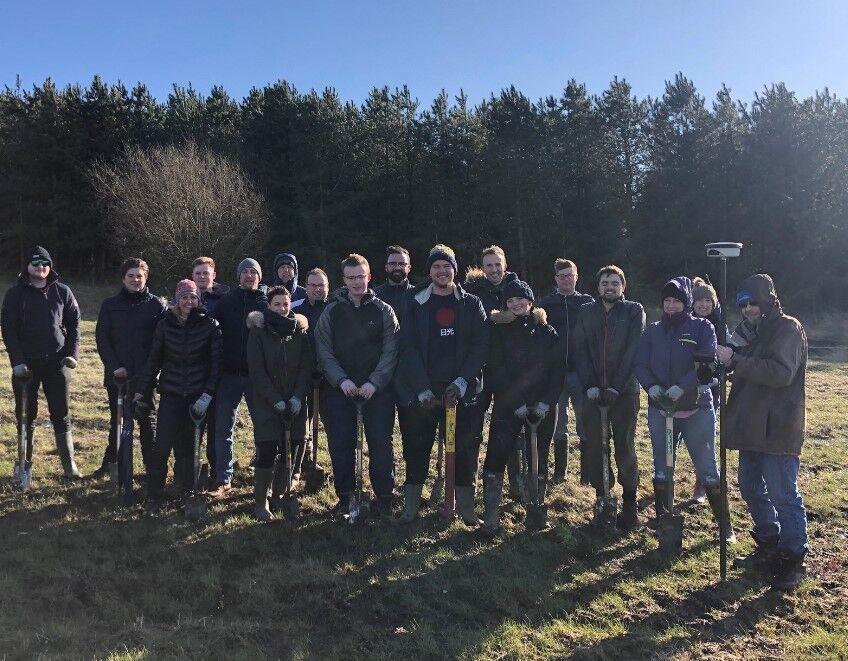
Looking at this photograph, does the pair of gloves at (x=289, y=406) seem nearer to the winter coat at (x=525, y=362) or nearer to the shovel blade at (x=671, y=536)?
the winter coat at (x=525, y=362)

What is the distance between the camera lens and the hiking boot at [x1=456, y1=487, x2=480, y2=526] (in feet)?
18.7

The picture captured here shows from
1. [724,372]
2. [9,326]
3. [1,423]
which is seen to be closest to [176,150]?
[1,423]

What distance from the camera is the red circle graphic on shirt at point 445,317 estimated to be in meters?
5.62

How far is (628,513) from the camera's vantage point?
5.71m

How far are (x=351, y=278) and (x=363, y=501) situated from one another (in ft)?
6.80

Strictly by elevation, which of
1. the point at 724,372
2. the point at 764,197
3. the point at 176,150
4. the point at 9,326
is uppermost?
the point at 176,150

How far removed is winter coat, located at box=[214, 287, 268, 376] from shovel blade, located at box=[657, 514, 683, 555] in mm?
4136

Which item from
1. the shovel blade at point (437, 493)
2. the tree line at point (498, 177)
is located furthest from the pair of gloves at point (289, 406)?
the tree line at point (498, 177)

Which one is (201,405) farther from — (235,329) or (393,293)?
(393,293)

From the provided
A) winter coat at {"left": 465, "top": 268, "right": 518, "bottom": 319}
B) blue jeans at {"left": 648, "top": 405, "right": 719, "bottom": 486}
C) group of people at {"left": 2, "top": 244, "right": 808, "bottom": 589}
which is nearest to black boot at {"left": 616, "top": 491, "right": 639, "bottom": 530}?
group of people at {"left": 2, "top": 244, "right": 808, "bottom": 589}

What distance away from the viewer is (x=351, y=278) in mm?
5664

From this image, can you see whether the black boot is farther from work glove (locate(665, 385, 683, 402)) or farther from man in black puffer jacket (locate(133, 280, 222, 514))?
man in black puffer jacket (locate(133, 280, 222, 514))

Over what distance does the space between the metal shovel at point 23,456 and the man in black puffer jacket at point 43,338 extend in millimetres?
21

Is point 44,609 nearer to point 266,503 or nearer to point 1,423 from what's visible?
point 266,503
